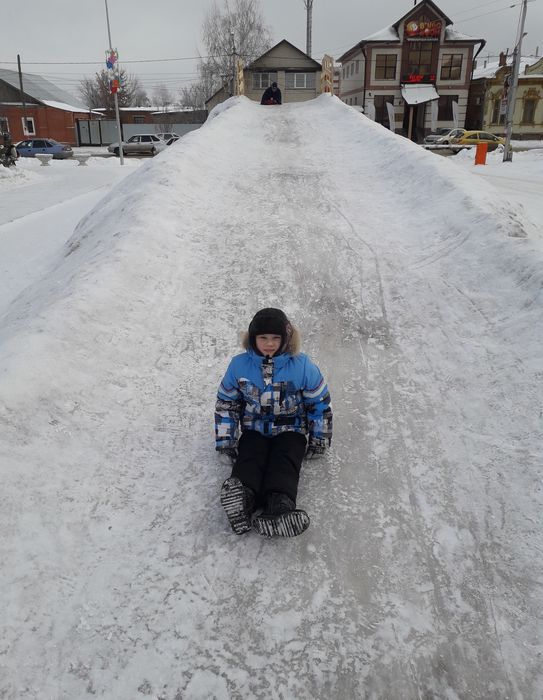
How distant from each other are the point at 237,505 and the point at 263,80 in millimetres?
33782

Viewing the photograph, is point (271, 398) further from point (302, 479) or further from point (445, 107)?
point (445, 107)

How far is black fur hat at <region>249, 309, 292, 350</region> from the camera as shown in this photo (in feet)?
9.43

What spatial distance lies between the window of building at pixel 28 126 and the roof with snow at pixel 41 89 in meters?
2.02

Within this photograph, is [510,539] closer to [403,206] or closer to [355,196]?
[403,206]

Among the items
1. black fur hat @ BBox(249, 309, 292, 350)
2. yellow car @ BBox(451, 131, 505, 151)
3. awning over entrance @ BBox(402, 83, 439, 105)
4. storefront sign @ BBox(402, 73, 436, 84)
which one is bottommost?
black fur hat @ BBox(249, 309, 292, 350)

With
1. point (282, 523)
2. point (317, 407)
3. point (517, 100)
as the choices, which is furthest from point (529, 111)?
point (282, 523)

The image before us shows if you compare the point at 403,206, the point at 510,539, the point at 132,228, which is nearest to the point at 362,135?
the point at 403,206

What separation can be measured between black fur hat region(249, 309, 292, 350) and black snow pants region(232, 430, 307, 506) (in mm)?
571

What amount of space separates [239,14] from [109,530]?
57.2 meters

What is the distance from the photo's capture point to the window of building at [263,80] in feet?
101

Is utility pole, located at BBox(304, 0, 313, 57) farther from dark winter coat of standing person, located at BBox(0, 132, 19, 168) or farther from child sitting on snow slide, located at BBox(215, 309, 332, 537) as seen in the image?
child sitting on snow slide, located at BBox(215, 309, 332, 537)

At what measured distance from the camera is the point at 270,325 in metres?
2.87

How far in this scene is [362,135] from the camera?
11.2 meters

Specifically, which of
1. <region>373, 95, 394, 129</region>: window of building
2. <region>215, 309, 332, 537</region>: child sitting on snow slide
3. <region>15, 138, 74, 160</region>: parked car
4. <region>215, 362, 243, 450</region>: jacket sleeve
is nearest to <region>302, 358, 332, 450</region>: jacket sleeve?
<region>215, 309, 332, 537</region>: child sitting on snow slide
